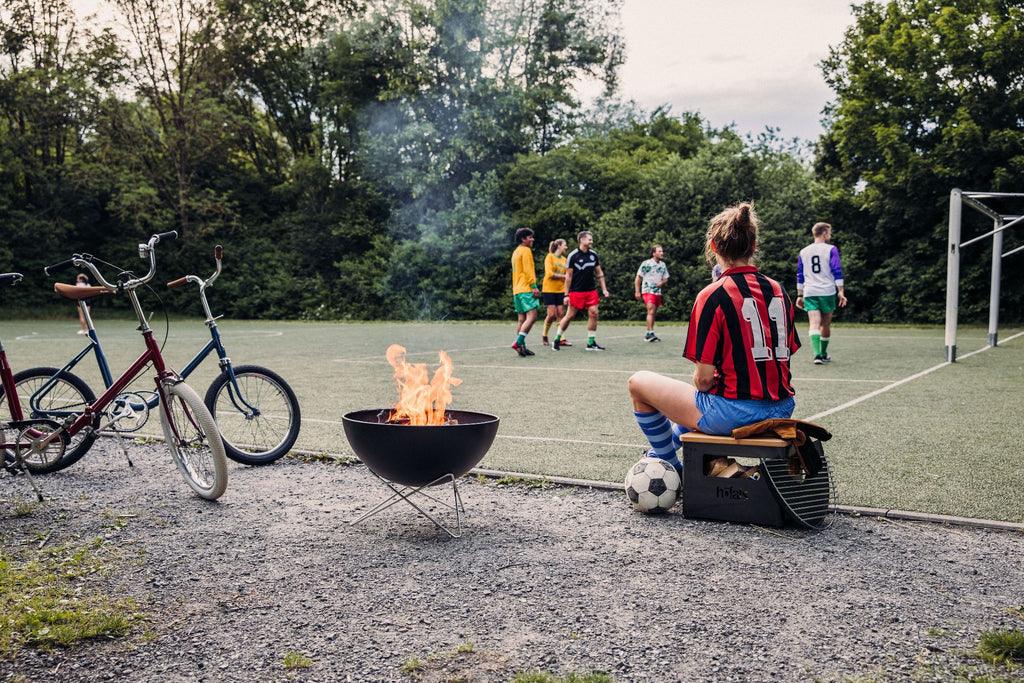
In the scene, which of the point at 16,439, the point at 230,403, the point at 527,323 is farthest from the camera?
the point at 527,323

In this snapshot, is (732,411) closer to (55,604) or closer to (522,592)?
(522,592)

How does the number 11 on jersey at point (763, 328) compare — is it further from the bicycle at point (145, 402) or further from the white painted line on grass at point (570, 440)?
the bicycle at point (145, 402)

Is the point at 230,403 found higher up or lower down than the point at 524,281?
lower down

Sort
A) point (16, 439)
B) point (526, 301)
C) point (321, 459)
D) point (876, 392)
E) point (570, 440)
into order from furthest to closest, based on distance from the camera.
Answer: point (526, 301), point (876, 392), point (570, 440), point (321, 459), point (16, 439)

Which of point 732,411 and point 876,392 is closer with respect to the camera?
point 732,411

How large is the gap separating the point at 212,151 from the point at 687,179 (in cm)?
1966

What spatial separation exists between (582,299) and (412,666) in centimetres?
1320

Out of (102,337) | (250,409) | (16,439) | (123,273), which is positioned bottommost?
(102,337)

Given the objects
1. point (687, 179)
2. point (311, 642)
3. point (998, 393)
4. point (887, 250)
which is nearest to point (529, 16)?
point (687, 179)

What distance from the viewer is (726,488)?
463cm

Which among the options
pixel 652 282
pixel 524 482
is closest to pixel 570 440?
pixel 524 482

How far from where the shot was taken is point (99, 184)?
119 feet

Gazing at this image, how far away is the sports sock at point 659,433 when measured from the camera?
5.05 metres

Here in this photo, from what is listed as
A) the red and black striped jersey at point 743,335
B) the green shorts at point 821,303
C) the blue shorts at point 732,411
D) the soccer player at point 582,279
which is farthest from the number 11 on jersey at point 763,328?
the soccer player at point 582,279
